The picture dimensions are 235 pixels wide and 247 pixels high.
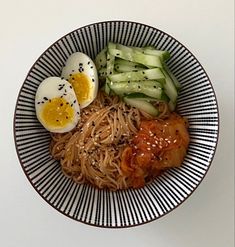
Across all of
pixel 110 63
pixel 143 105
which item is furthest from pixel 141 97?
pixel 110 63

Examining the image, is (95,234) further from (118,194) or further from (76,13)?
(76,13)

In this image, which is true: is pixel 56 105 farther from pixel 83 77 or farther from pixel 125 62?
pixel 125 62

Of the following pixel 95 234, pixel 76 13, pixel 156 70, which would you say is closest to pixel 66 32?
pixel 76 13

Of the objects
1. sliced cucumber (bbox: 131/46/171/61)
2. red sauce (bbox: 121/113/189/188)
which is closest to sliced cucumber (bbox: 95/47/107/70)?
sliced cucumber (bbox: 131/46/171/61)

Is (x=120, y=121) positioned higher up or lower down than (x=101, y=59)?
lower down

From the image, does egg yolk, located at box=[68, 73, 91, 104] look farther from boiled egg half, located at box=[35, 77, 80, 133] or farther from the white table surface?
the white table surface

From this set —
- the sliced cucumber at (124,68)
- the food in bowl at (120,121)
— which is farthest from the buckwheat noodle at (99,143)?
the sliced cucumber at (124,68)

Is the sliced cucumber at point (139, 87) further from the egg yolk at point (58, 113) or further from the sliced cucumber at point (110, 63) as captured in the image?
the egg yolk at point (58, 113)
